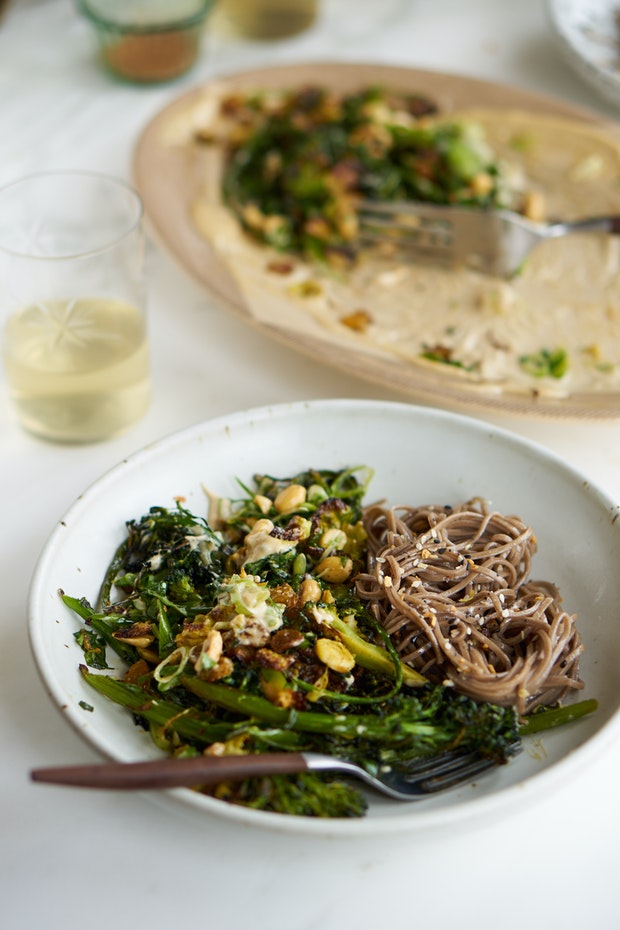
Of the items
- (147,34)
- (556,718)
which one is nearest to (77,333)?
(556,718)

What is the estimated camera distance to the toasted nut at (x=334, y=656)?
1344mm

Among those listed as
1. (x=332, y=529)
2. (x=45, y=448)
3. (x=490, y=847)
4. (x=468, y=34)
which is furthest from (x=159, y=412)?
(x=468, y=34)

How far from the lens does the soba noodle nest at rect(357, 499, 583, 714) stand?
140 cm

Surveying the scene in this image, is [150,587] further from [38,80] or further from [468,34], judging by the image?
[468,34]

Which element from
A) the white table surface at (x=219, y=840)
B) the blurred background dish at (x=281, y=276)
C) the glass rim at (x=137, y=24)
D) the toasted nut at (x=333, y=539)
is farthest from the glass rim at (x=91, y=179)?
the glass rim at (x=137, y=24)

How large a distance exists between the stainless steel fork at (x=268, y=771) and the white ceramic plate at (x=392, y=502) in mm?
23

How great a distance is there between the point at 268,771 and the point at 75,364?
38.5 inches

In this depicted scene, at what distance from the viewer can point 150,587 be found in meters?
1.49

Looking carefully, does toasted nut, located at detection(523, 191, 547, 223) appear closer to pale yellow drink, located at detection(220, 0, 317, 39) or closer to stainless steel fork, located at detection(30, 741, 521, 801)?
pale yellow drink, located at detection(220, 0, 317, 39)

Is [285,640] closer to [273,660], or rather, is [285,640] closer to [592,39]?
[273,660]

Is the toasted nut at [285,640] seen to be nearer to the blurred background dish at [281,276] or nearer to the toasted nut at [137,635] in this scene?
the toasted nut at [137,635]

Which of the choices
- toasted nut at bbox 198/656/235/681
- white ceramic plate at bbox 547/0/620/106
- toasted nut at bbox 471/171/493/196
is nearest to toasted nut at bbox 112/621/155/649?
toasted nut at bbox 198/656/235/681

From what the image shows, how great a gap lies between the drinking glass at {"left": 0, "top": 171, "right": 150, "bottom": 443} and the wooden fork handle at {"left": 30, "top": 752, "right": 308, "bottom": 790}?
0.89 meters

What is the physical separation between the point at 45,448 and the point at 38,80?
176 cm
